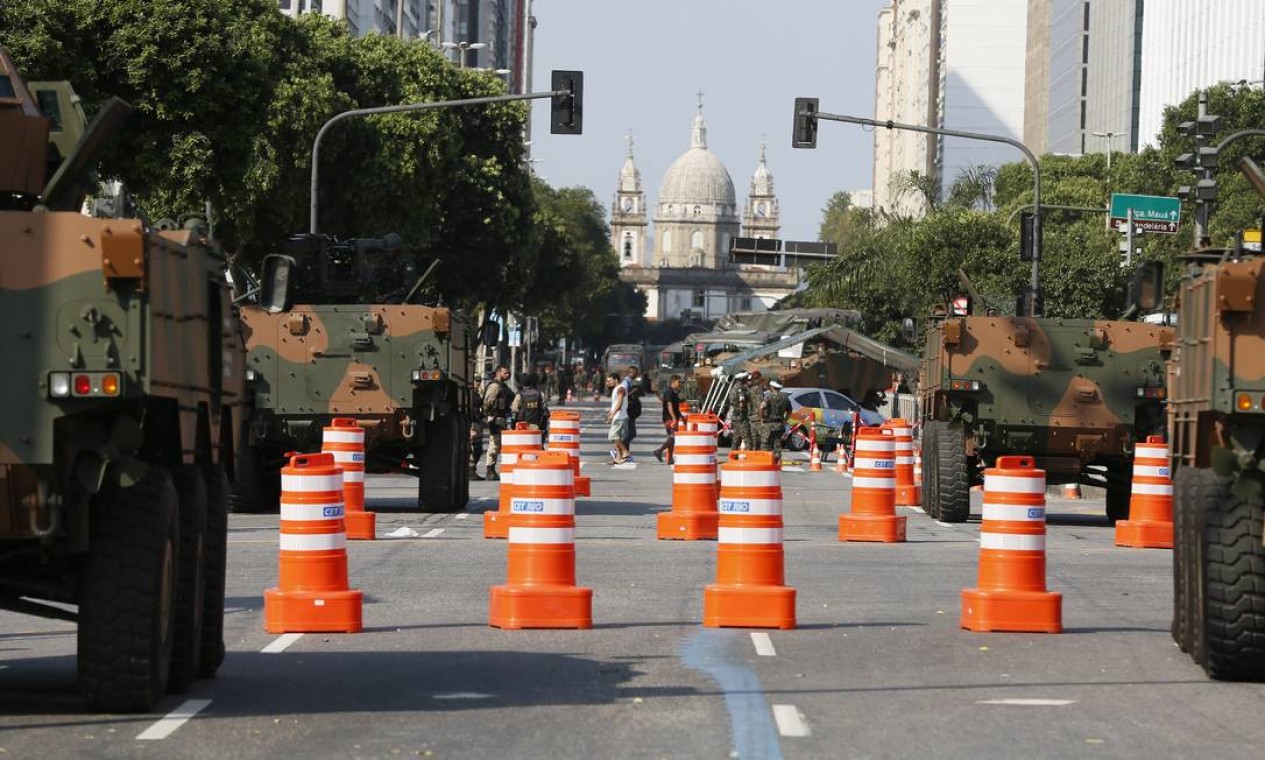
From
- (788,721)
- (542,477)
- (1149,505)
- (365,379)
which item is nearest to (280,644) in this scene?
(542,477)

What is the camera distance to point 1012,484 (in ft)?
46.3

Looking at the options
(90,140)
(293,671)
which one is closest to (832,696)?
(293,671)

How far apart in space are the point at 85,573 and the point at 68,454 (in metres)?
0.52

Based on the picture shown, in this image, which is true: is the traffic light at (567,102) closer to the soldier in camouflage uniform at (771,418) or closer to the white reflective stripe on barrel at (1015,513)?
the soldier in camouflage uniform at (771,418)

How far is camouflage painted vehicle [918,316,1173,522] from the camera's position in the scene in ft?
87.8

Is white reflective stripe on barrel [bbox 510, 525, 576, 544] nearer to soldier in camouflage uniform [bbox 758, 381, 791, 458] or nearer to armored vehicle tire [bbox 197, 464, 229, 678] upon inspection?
armored vehicle tire [bbox 197, 464, 229, 678]

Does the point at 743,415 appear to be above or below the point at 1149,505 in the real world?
above

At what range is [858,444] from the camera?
72.9 ft

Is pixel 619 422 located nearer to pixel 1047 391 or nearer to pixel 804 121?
pixel 804 121

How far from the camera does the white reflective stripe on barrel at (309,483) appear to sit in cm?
1325

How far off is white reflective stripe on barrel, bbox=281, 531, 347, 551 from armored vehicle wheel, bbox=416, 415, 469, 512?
1265cm

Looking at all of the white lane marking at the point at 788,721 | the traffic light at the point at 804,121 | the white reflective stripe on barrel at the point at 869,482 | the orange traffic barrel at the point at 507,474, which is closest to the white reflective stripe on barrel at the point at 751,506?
the white lane marking at the point at 788,721

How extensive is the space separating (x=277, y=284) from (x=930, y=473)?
1598cm

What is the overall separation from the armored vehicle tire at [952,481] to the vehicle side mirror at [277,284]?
49.2 feet
